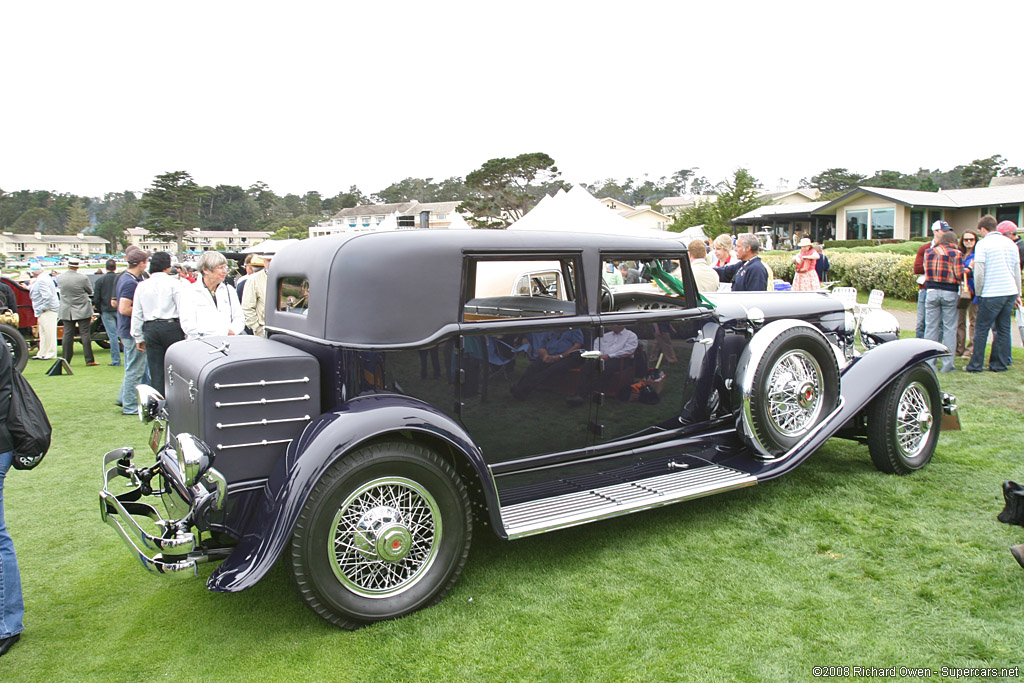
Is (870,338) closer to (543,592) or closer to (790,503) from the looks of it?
(790,503)

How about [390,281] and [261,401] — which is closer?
[261,401]

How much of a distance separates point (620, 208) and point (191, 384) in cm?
8865

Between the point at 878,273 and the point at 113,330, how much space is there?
1876 centimetres

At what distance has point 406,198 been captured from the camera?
98.4 meters

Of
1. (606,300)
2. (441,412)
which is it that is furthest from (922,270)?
(441,412)

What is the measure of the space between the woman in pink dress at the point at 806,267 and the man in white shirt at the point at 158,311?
9065mm

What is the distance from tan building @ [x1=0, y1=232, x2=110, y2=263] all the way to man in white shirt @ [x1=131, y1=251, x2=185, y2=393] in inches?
4789

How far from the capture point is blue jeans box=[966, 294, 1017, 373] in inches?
328

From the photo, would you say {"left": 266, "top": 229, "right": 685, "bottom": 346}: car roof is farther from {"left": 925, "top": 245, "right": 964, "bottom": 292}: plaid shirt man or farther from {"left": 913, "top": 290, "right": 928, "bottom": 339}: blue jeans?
{"left": 913, "top": 290, "right": 928, "bottom": 339}: blue jeans

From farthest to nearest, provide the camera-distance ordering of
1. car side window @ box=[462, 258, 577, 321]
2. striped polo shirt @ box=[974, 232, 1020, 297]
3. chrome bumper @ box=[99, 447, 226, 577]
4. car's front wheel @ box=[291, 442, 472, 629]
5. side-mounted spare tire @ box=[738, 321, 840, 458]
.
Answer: striped polo shirt @ box=[974, 232, 1020, 297] → side-mounted spare tire @ box=[738, 321, 840, 458] → car side window @ box=[462, 258, 577, 321] → car's front wheel @ box=[291, 442, 472, 629] → chrome bumper @ box=[99, 447, 226, 577]

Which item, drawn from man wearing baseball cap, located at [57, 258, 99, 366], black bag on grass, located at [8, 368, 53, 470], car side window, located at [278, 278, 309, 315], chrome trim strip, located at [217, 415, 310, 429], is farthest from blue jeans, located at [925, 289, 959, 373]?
man wearing baseball cap, located at [57, 258, 99, 366]

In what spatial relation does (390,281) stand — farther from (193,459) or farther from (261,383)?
(193,459)

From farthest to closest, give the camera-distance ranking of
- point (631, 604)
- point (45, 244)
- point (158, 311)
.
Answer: point (45, 244) → point (158, 311) → point (631, 604)

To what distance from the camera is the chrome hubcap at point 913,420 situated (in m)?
4.87
